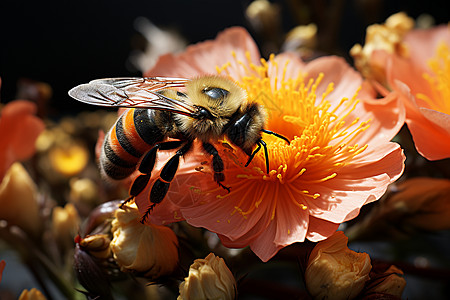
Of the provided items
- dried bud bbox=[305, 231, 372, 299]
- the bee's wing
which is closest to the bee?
the bee's wing

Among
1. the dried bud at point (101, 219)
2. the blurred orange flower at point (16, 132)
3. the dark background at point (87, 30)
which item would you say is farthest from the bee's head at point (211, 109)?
the dark background at point (87, 30)

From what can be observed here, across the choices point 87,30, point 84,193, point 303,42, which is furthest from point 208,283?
point 87,30

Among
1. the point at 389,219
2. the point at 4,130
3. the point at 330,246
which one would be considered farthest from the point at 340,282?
the point at 4,130

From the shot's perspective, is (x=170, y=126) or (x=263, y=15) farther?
(x=263, y=15)

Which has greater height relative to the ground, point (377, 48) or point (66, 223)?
point (377, 48)

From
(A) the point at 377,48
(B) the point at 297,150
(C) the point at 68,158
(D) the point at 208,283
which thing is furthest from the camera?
(C) the point at 68,158

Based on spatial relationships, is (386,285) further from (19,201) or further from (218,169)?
(19,201)

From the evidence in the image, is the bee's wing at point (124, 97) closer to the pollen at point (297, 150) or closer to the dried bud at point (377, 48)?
the pollen at point (297, 150)

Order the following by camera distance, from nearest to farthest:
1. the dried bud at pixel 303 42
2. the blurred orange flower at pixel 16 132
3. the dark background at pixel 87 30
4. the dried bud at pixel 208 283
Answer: the dried bud at pixel 208 283 → the blurred orange flower at pixel 16 132 → the dried bud at pixel 303 42 → the dark background at pixel 87 30
